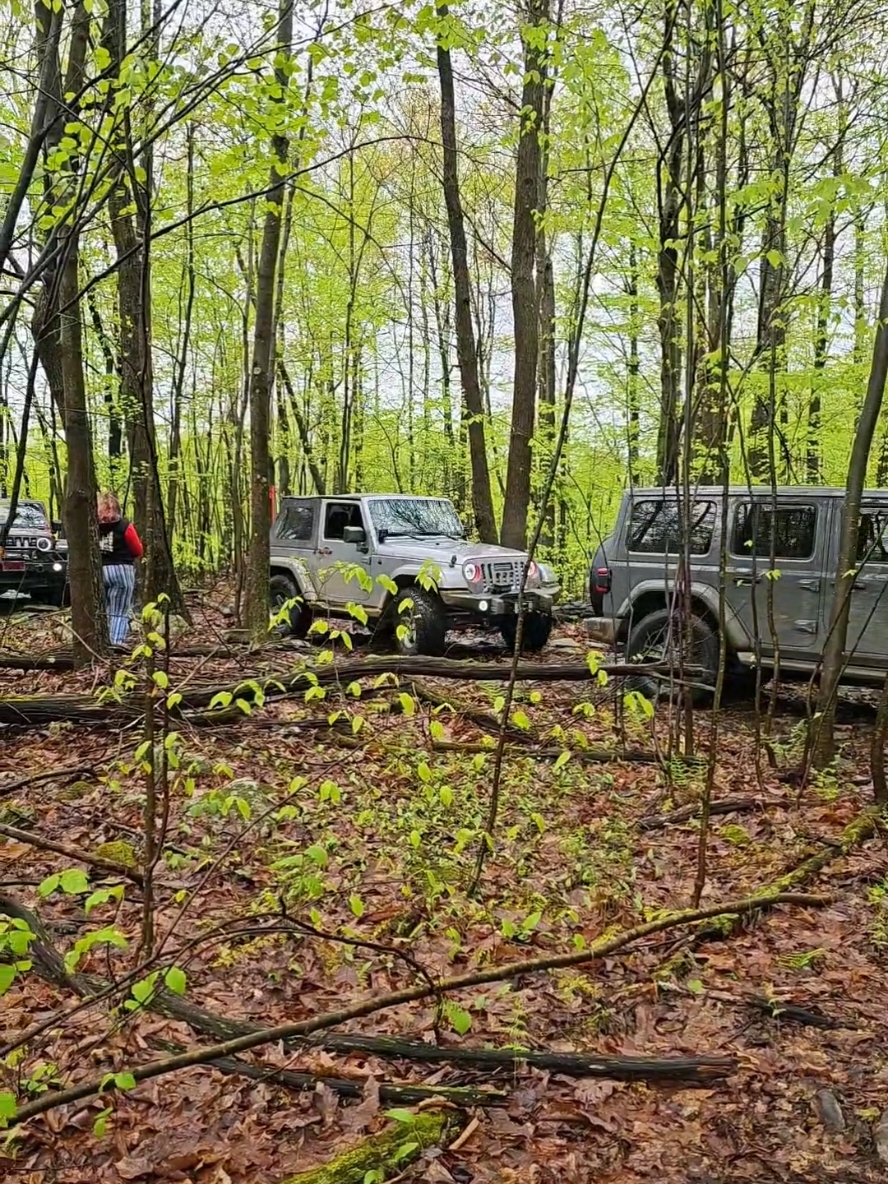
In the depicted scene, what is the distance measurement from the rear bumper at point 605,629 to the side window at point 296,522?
426 centimetres

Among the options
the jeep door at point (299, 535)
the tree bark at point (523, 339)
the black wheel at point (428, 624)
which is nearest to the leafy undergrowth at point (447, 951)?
the black wheel at point (428, 624)

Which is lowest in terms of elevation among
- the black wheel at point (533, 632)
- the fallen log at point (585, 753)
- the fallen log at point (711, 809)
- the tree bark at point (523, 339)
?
the fallen log at point (711, 809)

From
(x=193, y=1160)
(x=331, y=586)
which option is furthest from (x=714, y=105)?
(x=331, y=586)

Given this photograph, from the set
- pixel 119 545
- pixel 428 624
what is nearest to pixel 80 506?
pixel 119 545

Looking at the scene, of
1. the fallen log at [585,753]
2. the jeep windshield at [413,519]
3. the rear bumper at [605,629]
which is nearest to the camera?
the fallen log at [585,753]

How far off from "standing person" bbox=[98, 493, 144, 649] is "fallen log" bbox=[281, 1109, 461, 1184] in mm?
6811

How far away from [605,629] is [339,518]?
13.1 ft

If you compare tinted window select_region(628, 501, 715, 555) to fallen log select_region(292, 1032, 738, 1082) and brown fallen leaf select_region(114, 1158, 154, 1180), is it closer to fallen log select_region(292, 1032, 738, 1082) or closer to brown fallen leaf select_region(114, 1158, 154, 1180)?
Result: fallen log select_region(292, 1032, 738, 1082)

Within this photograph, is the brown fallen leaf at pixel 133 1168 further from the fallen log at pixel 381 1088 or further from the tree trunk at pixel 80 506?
the tree trunk at pixel 80 506

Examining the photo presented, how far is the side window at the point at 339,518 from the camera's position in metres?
→ 9.82

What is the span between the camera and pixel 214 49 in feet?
10.3

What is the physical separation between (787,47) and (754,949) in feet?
17.8

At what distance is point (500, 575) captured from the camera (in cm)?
864

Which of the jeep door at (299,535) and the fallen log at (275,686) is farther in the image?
the jeep door at (299,535)
